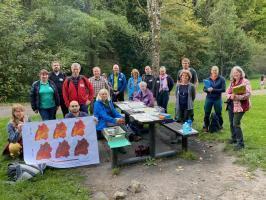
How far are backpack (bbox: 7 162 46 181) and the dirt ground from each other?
0.99 metres

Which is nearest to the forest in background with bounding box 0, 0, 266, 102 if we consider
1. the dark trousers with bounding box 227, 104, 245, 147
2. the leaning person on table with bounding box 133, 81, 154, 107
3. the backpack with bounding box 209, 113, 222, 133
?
the leaning person on table with bounding box 133, 81, 154, 107

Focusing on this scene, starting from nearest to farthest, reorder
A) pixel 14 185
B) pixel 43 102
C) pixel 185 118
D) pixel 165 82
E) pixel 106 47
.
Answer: pixel 14 185
pixel 43 102
pixel 185 118
pixel 165 82
pixel 106 47

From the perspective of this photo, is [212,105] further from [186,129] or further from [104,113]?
[104,113]

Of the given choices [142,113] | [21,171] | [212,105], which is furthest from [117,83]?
[21,171]

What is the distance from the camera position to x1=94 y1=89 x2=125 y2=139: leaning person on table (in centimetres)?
787

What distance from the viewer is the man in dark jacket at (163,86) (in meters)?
10.3

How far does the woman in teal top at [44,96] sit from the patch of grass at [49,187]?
1.79 m

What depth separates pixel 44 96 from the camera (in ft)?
25.7

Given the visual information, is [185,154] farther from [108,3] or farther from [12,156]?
[108,3]

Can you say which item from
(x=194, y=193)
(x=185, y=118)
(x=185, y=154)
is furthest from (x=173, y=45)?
(x=194, y=193)

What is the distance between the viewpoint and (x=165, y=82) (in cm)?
1032

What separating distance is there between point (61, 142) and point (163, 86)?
14.6 ft

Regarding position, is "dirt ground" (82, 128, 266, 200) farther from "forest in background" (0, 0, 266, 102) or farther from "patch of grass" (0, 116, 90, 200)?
"forest in background" (0, 0, 266, 102)

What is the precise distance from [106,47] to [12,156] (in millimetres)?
17111
